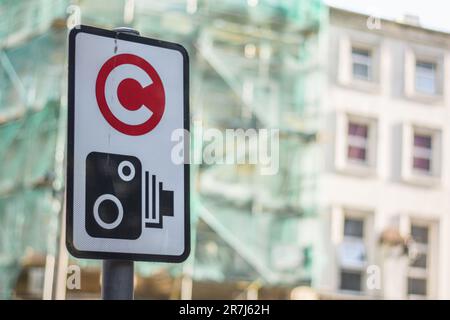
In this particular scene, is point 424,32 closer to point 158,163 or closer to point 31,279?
point 31,279

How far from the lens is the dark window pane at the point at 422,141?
21.0m

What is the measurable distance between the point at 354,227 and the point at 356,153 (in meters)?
1.40

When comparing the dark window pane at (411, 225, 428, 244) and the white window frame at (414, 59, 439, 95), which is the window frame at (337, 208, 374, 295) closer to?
the dark window pane at (411, 225, 428, 244)

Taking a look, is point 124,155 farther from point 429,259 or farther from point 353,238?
point 429,259

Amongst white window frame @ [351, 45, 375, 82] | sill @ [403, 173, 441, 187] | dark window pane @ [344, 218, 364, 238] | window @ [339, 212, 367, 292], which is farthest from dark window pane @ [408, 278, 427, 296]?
white window frame @ [351, 45, 375, 82]

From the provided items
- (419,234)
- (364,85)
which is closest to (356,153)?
(364,85)

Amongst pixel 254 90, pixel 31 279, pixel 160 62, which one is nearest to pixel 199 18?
pixel 254 90

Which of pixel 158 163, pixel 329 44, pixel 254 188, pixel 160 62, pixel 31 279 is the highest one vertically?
pixel 329 44

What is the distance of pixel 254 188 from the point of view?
18.6 m

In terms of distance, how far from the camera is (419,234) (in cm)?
2102

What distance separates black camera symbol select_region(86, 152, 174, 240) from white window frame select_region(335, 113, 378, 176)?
57.3 feet

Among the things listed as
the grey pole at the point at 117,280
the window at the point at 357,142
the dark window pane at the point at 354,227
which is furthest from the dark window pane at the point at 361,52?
the grey pole at the point at 117,280

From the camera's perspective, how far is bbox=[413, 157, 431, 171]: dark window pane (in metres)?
21.0

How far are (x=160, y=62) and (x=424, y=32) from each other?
62.3 feet
